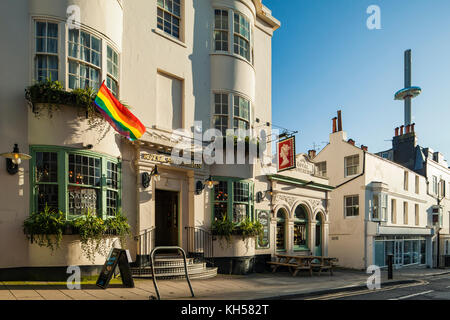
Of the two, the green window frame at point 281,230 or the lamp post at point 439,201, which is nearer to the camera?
the green window frame at point 281,230

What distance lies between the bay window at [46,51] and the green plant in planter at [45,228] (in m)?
3.58

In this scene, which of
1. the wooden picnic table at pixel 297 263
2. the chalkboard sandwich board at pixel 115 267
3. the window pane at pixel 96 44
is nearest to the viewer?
the chalkboard sandwich board at pixel 115 267

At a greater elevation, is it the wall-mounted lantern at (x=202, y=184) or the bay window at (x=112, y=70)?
the bay window at (x=112, y=70)

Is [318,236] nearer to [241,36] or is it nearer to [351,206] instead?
[351,206]

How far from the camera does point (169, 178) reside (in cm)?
1374

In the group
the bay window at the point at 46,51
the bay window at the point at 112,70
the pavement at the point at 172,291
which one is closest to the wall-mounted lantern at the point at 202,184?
the pavement at the point at 172,291

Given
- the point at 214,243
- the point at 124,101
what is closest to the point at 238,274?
the point at 214,243

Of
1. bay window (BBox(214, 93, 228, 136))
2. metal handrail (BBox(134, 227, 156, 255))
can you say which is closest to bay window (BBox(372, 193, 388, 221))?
bay window (BBox(214, 93, 228, 136))

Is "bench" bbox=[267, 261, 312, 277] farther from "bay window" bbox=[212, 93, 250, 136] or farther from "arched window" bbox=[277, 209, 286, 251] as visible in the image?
"bay window" bbox=[212, 93, 250, 136]

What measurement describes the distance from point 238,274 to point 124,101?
7.71 metres

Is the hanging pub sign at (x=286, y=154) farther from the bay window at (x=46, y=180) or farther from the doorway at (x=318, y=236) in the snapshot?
the bay window at (x=46, y=180)

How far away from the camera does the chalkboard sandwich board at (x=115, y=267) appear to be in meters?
9.41
